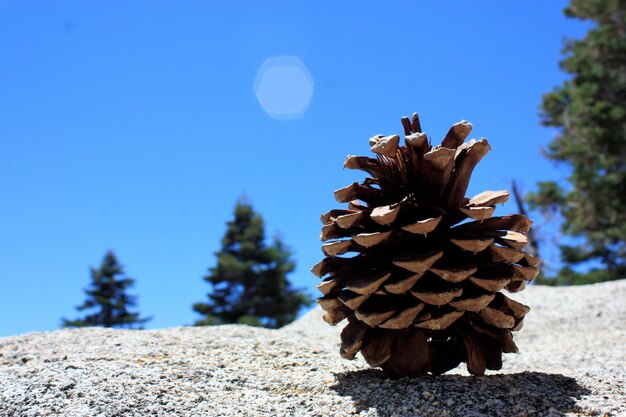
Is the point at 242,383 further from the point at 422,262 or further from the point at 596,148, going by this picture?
the point at 596,148

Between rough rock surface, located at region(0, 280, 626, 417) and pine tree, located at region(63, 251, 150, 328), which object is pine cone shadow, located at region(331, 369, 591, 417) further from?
pine tree, located at region(63, 251, 150, 328)

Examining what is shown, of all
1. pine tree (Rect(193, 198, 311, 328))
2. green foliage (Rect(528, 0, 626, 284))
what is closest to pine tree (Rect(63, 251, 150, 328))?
pine tree (Rect(193, 198, 311, 328))

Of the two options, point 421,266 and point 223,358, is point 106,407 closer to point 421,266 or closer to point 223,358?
point 223,358

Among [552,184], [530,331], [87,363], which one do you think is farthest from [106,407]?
[552,184]

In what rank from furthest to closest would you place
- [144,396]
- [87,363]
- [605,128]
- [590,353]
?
1. [605,128]
2. [590,353]
3. [87,363]
4. [144,396]

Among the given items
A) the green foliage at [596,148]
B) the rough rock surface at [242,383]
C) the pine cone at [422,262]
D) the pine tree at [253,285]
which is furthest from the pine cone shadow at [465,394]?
the pine tree at [253,285]
